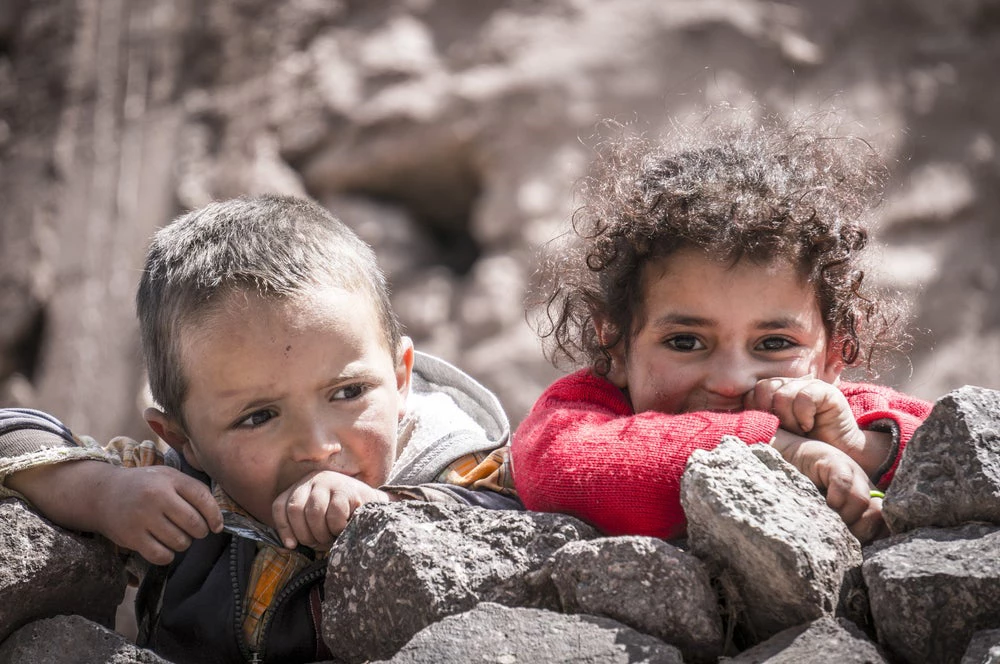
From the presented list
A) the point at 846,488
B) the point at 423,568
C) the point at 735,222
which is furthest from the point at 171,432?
the point at 846,488

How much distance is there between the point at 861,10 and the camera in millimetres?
6312

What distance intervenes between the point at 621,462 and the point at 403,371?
2.26 ft

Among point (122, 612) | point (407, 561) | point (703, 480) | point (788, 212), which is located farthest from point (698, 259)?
point (122, 612)

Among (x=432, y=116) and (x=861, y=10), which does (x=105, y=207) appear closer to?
(x=432, y=116)

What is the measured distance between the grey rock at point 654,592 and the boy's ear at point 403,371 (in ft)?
2.78

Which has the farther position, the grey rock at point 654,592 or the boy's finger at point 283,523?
the boy's finger at point 283,523

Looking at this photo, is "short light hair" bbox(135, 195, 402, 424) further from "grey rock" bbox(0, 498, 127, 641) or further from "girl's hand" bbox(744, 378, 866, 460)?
"girl's hand" bbox(744, 378, 866, 460)

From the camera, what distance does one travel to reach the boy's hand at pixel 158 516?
195cm

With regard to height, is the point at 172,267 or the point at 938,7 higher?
the point at 938,7

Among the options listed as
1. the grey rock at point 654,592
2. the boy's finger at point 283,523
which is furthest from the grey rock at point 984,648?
the boy's finger at point 283,523

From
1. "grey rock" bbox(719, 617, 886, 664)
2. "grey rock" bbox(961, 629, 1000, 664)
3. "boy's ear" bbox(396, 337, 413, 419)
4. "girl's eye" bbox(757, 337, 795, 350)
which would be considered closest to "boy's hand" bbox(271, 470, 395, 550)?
"boy's ear" bbox(396, 337, 413, 419)

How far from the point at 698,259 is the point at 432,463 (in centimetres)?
66

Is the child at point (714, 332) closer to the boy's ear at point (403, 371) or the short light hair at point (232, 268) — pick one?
the boy's ear at point (403, 371)

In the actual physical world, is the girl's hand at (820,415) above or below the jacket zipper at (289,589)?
above
